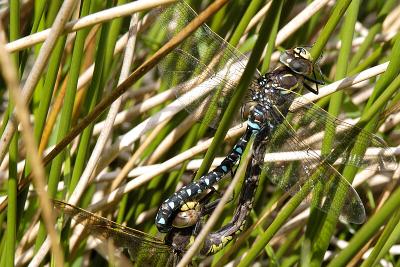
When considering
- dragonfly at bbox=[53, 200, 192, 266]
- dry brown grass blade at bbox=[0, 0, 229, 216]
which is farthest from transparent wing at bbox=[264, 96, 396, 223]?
dry brown grass blade at bbox=[0, 0, 229, 216]

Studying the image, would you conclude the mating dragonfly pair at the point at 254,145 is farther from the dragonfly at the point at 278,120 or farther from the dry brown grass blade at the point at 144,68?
the dry brown grass blade at the point at 144,68

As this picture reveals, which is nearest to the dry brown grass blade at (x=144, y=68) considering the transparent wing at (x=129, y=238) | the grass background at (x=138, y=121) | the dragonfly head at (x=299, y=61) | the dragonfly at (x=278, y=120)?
the grass background at (x=138, y=121)

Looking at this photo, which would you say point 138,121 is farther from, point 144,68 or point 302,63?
point 144,68

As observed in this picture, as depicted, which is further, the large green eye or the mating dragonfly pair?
the large green eye

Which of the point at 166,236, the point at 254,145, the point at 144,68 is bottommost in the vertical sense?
the point at 166,236

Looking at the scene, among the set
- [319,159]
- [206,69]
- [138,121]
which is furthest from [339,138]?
[138,121]

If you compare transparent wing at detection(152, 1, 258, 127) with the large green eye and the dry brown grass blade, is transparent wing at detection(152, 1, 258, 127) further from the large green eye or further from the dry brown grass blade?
the dry brown grass blade

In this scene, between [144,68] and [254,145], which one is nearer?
[144,68]

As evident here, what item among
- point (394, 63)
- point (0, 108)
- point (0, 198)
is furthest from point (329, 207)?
point (0, 108)
